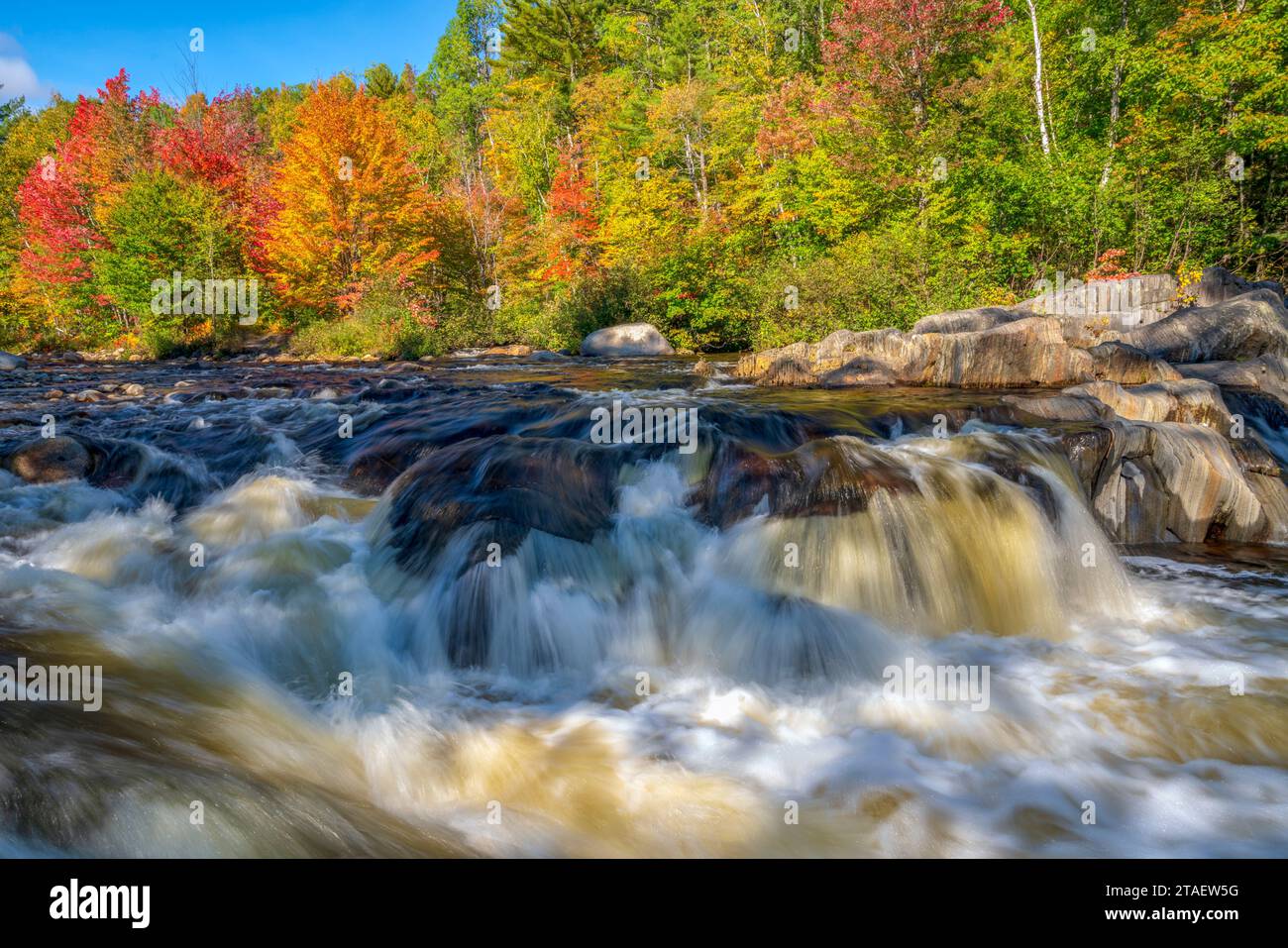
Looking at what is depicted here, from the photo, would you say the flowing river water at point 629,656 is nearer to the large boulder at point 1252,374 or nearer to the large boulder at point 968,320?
the large boulder at point 1252,374

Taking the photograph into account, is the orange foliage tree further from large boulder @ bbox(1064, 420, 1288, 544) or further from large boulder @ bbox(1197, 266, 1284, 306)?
large boulder @ bbox(1064, 420, 1288, 544)

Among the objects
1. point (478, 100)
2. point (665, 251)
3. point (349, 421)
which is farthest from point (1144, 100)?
point (478, 100)

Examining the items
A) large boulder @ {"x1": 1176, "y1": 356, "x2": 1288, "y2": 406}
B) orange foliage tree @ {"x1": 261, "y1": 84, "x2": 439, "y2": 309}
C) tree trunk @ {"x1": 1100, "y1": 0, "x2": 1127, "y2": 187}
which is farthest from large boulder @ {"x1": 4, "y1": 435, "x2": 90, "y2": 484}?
tree trunk @ {"x1": 1100, "y1": 0, "x2": 1127, "y2": 187}

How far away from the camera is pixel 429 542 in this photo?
482 cm

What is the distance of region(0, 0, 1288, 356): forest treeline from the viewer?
655 inches

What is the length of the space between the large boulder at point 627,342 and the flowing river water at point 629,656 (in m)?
14.1

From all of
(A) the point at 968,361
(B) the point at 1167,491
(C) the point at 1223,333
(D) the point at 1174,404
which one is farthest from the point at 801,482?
(C) the point at 1223,333

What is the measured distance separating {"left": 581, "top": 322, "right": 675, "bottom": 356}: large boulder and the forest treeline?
1.26m

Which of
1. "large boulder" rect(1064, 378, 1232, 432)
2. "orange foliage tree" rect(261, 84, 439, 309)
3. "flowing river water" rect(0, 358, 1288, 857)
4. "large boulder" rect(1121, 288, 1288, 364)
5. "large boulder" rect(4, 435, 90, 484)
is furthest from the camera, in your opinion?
"orange foliage tree" rect(261, 84, 439, 309)

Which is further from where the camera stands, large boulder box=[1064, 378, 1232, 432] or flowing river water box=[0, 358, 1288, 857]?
large boulder box=[1064, 378, 1232, 432]

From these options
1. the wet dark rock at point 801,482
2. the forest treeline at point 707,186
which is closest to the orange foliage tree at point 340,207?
the forest treeline at point 707,186

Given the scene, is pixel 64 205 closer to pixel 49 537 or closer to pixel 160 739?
pixel 49 537

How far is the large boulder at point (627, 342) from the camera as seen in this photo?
20.8 meters
